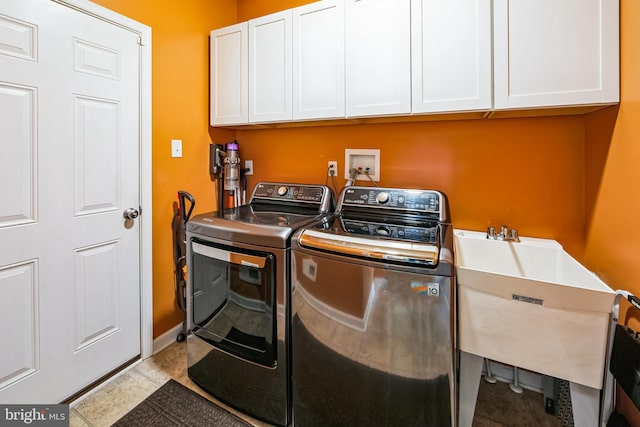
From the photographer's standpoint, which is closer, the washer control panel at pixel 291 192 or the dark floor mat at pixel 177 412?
the dark floor mat at pixel 177 412

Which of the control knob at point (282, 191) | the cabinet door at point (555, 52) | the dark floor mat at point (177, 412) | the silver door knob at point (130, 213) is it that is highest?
the cabinet door at point (555, 52)

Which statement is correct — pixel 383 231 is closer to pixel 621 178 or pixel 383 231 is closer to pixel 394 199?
pixel 394 199

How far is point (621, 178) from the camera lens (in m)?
1.17

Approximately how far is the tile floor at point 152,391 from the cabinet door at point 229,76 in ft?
5.44

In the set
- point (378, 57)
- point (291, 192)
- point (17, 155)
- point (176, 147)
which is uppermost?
point (378, 57)

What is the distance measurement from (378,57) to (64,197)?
5.68 ft

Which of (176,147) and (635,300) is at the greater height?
(176,147)

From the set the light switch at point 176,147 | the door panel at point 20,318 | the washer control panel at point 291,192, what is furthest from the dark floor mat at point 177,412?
the light switch at point 176,147

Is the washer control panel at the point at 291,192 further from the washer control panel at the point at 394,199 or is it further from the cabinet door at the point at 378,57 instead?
the cabinet door at the point at 378,57

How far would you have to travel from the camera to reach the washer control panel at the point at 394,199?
5.38 feet

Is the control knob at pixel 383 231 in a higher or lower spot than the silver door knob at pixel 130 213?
lower

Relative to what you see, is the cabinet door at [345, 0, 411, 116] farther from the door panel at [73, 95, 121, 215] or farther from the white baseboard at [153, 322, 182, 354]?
the white baseboard at [153, 322, 182, 354]

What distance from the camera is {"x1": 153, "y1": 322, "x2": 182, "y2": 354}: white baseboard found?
1.99m

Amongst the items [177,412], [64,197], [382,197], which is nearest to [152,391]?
[177,412]
